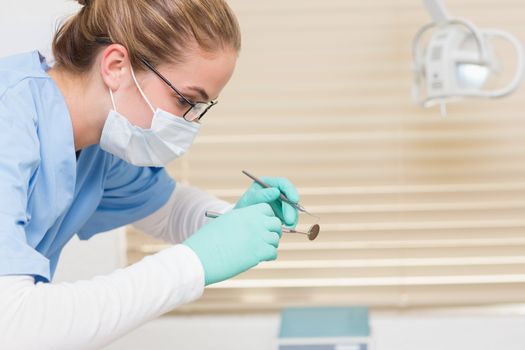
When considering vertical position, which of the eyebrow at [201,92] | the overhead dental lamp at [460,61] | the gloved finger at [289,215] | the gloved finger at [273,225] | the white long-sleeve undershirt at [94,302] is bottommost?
the white long-sleeve undershirt at [94,302]

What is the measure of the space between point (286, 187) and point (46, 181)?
42cm

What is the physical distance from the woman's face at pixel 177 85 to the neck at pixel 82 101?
1.5 inches

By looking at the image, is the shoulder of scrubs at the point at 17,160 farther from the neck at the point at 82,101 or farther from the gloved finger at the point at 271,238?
the gloved finger at the point at 271,238

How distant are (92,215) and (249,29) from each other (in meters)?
0.70

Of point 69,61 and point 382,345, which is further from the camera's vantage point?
point 382,345

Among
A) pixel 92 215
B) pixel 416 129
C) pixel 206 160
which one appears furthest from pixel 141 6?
pixel 416 129

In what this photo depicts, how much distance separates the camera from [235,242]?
3.71 feet

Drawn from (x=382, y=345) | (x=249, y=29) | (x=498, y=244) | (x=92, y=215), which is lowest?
Answer: (x=382, y=345)

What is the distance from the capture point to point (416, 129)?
193cm

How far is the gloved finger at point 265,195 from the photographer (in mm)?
1315

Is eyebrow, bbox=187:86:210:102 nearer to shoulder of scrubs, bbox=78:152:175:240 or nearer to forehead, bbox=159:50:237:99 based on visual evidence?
forehead, bbox=159:50:237:99

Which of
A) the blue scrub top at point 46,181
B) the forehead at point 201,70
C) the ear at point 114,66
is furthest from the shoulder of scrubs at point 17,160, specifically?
the forehead at point 201,70

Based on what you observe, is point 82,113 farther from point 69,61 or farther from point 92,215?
point 92,215

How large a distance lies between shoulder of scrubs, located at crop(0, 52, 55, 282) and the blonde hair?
0.40 ft
